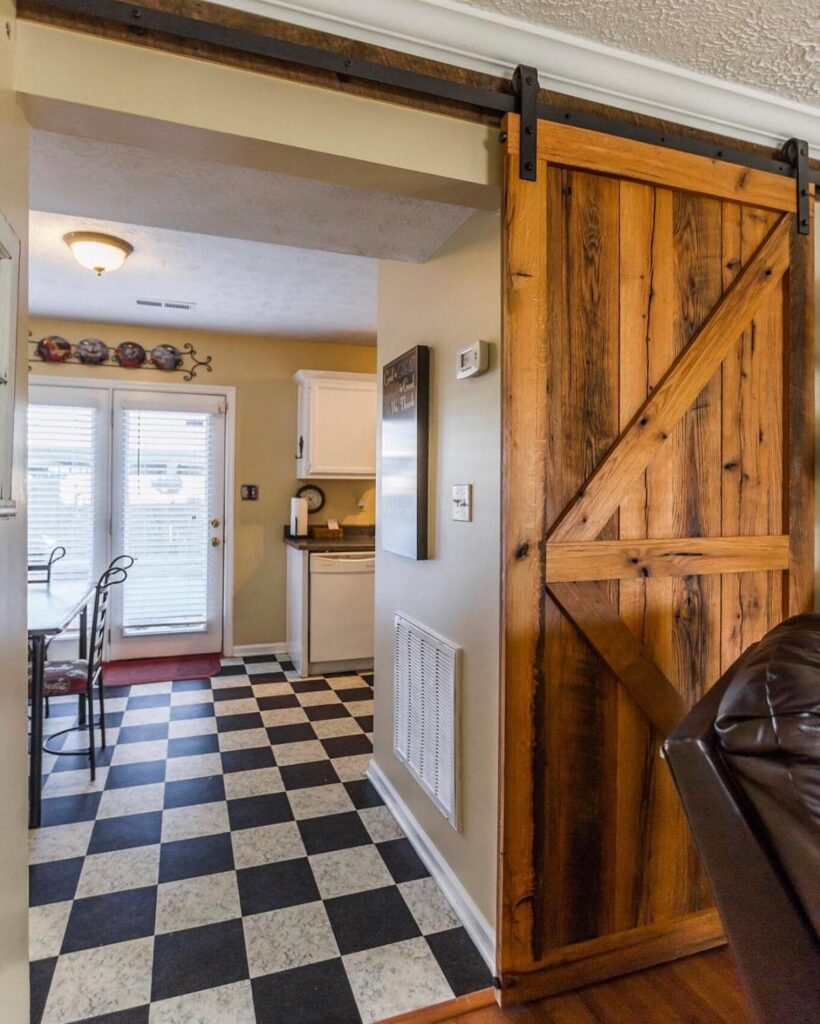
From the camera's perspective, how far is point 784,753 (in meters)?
0.77

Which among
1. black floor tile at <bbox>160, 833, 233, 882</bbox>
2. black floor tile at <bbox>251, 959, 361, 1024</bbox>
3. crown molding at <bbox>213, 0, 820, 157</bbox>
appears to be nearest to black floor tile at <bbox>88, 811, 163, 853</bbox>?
black floor tile at <bbox>160, 833, 233, 882</bbox>

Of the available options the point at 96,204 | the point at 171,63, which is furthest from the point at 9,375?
the point at 96,204

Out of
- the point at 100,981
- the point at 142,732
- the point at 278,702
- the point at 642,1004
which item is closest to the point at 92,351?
the point at 142,732

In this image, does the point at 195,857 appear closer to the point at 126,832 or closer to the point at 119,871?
the point at 119,871

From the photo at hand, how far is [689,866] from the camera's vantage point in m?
1.77

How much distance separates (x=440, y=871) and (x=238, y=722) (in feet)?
5.76

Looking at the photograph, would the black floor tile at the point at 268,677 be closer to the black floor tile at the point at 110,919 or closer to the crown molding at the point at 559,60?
the black floor tile at the point at 110,919

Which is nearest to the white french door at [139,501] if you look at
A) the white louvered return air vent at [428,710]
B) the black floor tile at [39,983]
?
the white louvered return air vent at [428,710]

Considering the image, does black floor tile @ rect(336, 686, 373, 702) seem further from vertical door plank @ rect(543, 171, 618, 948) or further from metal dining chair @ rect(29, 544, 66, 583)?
vertical door plank @ rect(543, 171, 618, 948)

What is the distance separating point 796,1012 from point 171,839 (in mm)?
2132

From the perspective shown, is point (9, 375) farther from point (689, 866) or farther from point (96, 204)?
point (689, 866)

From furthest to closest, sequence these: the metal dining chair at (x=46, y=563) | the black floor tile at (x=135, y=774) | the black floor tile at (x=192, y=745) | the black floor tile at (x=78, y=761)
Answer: the metal dining chair at (x=46, y=563) → the black floor tile at (x=192, y=745) → the black floor tile at (x=78, y=761) → the black floor tile at (x=135, y=774)

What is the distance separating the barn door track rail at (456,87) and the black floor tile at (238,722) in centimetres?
301

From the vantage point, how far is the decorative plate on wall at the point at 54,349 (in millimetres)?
4312
